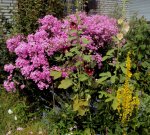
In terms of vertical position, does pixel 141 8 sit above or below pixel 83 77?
below


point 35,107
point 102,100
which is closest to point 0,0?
point 35,107

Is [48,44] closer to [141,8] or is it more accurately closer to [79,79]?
[79,79]

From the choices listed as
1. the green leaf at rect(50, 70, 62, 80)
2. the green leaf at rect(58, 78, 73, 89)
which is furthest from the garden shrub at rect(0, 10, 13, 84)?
the green leaf at rect(58, 78, 73, 89)

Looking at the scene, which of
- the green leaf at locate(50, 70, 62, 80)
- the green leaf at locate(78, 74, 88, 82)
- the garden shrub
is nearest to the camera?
the green leaf at locate(78, 74, 88, 82)

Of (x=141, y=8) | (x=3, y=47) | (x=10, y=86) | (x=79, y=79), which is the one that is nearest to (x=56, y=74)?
(x=79, y=79)

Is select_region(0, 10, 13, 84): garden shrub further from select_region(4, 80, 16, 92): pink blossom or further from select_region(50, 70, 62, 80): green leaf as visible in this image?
select_region(50, 70, 62, 80): green leaf

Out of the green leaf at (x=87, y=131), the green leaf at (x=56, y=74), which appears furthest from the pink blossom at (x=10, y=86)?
the green leaf at (x=87, y=131)

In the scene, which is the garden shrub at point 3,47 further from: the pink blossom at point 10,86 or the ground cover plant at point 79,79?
the pink blossom at point 10,86

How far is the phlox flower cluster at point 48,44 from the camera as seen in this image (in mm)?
5922

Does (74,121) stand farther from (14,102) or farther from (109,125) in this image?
(14,102)

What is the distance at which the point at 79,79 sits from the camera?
5.05 m

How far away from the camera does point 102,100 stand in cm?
498

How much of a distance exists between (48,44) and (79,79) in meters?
1.18

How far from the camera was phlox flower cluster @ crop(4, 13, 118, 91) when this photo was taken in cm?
592
